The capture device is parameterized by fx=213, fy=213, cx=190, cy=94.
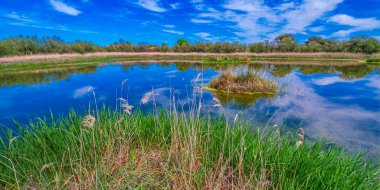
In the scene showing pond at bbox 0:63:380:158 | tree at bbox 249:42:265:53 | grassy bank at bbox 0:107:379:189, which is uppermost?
tree at bbox 249:42:265:53

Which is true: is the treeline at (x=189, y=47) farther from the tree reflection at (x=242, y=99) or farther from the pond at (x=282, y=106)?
the tree reflection at (x=242, y=99)

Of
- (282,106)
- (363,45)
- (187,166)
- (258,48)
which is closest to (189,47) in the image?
(258,48)

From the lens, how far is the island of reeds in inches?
436

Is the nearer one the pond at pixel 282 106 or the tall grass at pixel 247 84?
the pond at pixel 282 106

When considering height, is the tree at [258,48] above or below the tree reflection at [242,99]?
above

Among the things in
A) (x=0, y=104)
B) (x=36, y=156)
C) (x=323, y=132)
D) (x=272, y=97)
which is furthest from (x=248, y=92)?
(x=0, y=104)

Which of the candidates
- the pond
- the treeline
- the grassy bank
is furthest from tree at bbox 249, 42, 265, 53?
the grassy bank

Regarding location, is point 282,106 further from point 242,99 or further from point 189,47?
→ point 189,47

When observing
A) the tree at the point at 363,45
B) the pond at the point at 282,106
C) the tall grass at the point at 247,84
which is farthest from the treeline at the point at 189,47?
the tall grass at the point at 247,84

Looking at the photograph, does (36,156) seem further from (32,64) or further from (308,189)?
(32,64)

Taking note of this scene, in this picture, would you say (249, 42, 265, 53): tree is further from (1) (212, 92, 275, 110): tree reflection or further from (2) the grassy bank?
(2) the grassy bank

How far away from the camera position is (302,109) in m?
8.19

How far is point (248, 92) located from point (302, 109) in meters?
3.21

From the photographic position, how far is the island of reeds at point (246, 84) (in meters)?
11.1
